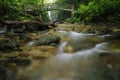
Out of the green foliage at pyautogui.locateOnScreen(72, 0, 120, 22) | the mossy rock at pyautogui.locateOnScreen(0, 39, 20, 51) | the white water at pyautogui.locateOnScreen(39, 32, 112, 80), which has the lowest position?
the white water at pyautogui.locateOnScreen(39, 32, 112, 80)

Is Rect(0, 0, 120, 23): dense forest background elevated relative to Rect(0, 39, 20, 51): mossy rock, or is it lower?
elevated

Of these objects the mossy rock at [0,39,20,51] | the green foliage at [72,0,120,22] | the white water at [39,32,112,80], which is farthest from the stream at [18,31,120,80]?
the green foliage at [72,0,120,22]

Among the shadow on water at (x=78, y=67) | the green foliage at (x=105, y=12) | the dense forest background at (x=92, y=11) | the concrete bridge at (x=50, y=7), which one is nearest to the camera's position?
the shadow on water at (x=78, y=67)

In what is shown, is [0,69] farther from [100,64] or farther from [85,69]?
[100,64]

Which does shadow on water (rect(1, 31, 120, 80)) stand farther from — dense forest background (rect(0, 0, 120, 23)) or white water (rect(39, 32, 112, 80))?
dense forest background (rect(0, 0, 120, 23))

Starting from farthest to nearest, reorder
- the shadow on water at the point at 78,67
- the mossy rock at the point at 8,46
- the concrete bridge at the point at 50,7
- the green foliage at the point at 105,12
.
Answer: the concrete bridge at the point at 50,7
the green foliage at the point at 105,12
the mossy rock at the point at 8,46
the shadow on water at the point at 78,67

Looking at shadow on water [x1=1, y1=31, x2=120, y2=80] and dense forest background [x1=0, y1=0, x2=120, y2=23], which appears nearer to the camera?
shadow on water [x1=1, y1=31, x2=120, y2=80]

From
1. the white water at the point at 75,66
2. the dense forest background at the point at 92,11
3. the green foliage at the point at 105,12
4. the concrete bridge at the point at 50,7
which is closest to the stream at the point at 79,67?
the white water at the point at 75,66

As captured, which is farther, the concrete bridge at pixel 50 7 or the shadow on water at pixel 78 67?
the concrete bridge at pixel 50 7

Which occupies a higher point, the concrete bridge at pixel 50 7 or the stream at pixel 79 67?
the concrete bridge at pixel 50 7

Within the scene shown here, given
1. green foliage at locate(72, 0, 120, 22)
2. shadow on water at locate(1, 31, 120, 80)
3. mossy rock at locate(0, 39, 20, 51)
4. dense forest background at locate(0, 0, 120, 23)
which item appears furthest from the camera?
green foliage at locate(72, 0, 120, 22)

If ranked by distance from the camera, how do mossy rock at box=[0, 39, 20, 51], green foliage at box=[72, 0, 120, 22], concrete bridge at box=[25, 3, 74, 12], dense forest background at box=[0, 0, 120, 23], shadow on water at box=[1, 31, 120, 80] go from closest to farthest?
shadow on water at box=[1, 31, 120, 80]
mossy rock at box=[0, 39, 20, 51]
dense forest background at box=[0, 0, 120, 23]
green foliage at box=[72, 0, 120, 22]
concrete bridge at box=[25, 3, 74, 12]

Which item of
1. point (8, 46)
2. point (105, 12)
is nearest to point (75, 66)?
point (8, 46)

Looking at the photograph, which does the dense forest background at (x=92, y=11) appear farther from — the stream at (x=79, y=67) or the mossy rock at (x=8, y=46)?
the stream at (x=79, y=67)
